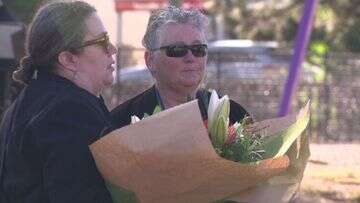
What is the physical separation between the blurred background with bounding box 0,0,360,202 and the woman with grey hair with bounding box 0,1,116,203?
4.03 feet

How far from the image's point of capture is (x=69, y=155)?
242cm

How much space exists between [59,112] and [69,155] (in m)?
0.13

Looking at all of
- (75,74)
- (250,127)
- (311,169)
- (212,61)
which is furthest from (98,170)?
(212,61)

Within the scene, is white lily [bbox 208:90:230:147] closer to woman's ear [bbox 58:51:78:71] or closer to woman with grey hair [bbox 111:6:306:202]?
woman's ear [bbox 58:51:78:71]

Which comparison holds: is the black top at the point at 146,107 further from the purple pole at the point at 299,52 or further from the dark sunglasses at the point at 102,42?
the purple pole at the point at 299,52

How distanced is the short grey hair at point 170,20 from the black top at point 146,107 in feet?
0.71

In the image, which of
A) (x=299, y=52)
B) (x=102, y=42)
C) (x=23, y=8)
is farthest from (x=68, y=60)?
(x=23, y=8)

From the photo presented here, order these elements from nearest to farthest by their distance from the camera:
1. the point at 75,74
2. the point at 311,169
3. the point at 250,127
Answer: the point at 75,74 → the point at 250,127 → the point at 311,169

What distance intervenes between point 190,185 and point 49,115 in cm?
43

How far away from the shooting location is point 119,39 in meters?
26.8

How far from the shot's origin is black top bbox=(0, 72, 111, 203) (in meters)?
2.42

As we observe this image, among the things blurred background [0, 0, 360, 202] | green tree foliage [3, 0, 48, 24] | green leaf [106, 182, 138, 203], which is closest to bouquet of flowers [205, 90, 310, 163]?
green leaf [106, 182, 138, 203]

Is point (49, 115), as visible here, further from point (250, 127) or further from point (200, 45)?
point (200, 45)

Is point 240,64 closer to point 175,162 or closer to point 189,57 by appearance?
A: point 189,57
